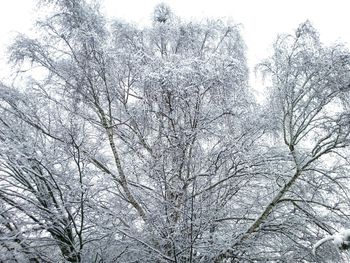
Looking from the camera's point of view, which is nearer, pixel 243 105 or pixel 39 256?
pixel 39 256

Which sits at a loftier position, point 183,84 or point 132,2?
point 132,2

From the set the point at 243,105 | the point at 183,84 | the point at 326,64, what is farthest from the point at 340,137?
the point at 183,84

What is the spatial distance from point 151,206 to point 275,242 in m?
2.17

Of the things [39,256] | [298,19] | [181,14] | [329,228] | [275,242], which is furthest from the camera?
[181,14]

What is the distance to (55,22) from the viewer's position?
5.47m

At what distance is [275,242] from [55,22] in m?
4.57

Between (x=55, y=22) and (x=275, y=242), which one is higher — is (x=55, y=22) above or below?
above

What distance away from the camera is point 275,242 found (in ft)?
18.9

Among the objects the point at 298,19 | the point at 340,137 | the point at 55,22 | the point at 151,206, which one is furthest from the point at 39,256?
the point at 298,19

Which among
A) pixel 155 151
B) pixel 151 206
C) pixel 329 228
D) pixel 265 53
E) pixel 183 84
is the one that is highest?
pixel 265 53

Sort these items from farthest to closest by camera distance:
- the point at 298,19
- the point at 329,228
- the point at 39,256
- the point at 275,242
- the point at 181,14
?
1. the point at 181,14
2. the point at 275,242
3. the point at 298,19
4. the point at 329,228
5. the point at 39,256

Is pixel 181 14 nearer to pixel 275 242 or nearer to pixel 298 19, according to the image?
pixel 298 19

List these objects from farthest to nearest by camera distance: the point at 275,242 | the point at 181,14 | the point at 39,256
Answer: the point at 181,14
the point at 275,242
the point at 39,256

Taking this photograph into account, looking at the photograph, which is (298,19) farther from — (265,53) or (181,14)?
(181,14)
